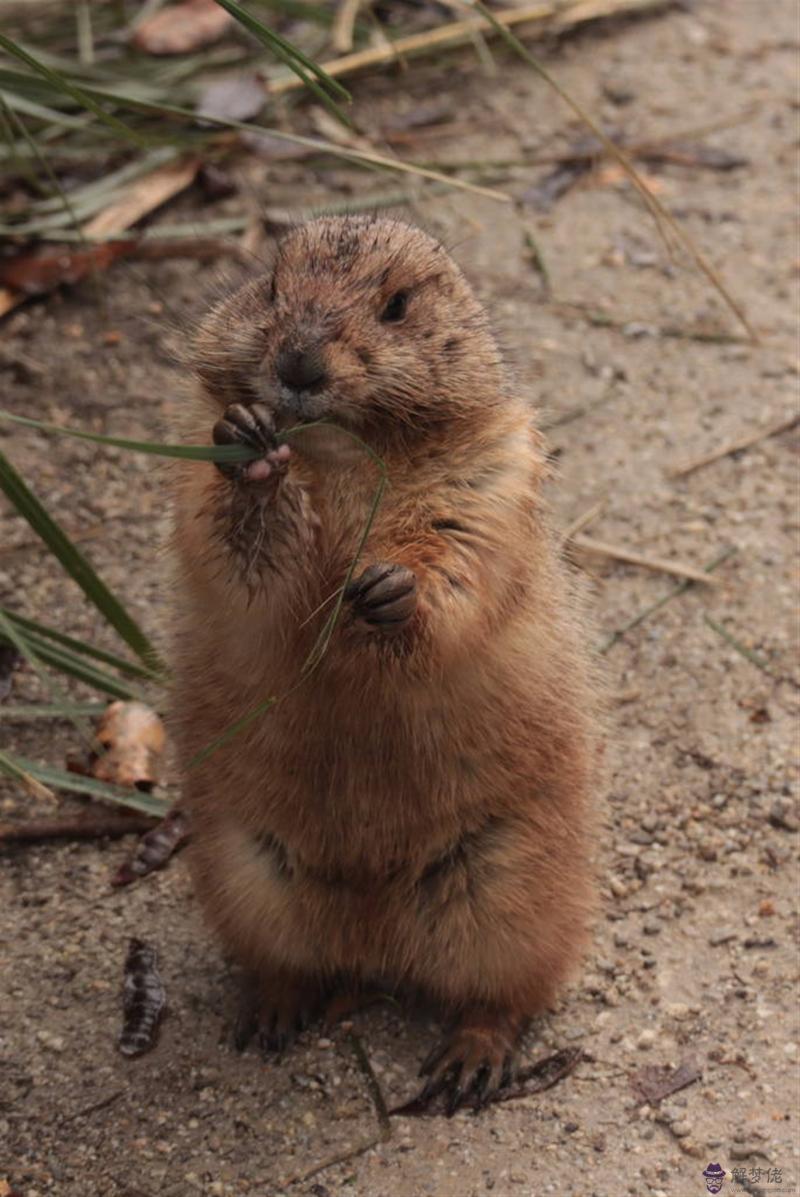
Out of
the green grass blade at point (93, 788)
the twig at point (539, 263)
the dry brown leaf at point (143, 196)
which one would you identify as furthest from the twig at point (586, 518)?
the dry brown leaf at point (143, 196)

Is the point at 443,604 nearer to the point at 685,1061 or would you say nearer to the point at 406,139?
the point at 685,1061

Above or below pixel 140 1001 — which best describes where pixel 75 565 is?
above

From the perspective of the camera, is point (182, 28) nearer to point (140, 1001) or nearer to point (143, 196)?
point (143, 196)

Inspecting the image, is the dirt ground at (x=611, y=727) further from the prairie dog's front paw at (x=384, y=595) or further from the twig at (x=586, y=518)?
the prairie dog's front paw at (x=384, y=595)

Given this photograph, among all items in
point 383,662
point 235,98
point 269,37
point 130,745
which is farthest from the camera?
point 235,98

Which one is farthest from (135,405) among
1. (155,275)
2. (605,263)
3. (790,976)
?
(790,976)

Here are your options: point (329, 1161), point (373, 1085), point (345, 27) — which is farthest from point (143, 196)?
point (329, 1161)
